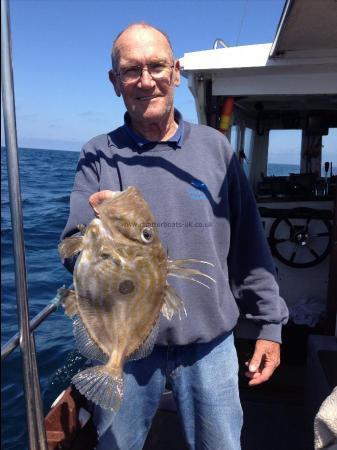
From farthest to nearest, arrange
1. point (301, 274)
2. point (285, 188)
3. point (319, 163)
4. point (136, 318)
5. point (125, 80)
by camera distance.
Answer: point (319, 163) → point (285, 188) → point (301, 274) → point (125, 80) → point (136, 318)

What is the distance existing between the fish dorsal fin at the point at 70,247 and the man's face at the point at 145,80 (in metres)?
0.78

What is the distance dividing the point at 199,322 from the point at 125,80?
3.82 feet

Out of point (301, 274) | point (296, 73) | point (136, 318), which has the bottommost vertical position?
point (301, 274)

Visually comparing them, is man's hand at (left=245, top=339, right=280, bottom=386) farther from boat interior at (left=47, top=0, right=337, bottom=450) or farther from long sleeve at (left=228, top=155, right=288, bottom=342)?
boat interior at (left=47, top=0, right=337, bottom=450)

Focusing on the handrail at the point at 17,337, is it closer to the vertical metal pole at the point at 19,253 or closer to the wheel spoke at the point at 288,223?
the vertical metal pole at the point at 19,253

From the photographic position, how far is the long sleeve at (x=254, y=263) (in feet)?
7.42

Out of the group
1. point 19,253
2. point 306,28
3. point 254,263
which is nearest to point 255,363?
point 254,263

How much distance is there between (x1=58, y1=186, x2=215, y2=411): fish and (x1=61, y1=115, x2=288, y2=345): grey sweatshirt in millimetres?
317

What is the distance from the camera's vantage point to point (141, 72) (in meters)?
2.01

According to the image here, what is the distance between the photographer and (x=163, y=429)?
149 inches

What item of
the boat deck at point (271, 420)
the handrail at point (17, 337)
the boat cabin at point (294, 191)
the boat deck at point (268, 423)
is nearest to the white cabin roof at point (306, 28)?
the boat cabin at point (294, 191)

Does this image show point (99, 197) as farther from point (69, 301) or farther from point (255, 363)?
point (255, 363)

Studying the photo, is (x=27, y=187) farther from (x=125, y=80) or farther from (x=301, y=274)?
(x=125, y=80)

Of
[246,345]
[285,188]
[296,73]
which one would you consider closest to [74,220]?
[296,73]
